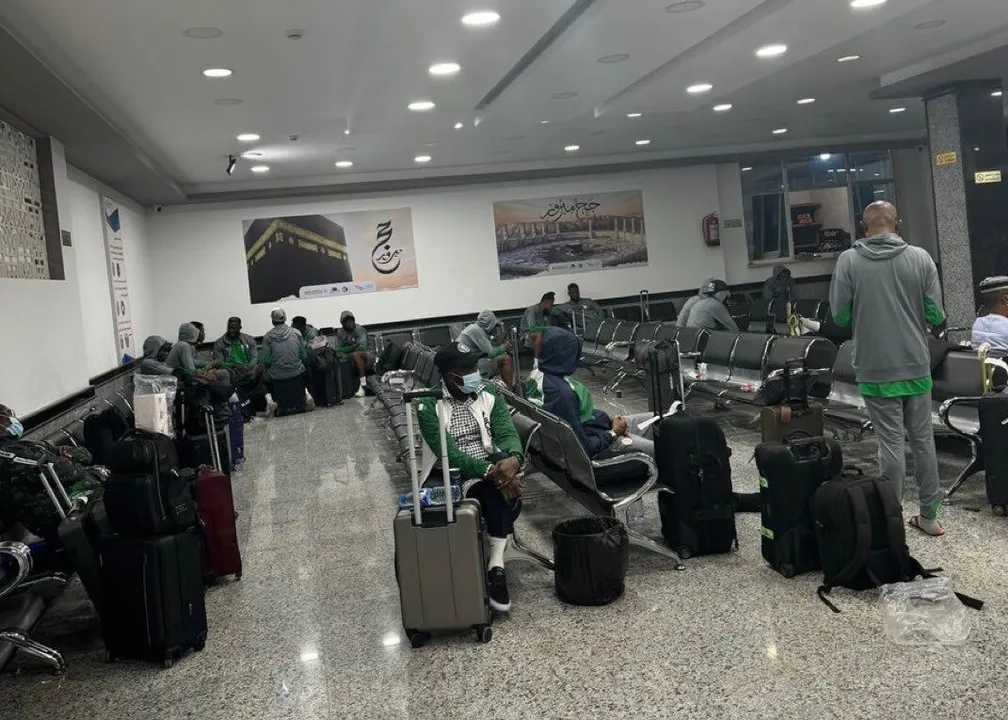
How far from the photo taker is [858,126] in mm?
15195

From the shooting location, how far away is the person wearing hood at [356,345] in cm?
1334

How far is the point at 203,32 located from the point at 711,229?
40.5ft

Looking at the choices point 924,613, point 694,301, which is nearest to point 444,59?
point 694,301

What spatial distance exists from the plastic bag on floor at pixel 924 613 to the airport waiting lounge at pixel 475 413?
1 centimetres

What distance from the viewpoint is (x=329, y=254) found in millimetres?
15383

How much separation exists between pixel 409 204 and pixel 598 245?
3544 mm

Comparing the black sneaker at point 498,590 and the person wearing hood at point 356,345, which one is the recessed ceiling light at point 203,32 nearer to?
the black sneaker at point 498,590

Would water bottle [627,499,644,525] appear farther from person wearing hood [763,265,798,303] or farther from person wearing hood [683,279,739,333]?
person wearing hood [763,265,798,303]

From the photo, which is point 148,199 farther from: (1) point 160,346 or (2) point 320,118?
(2) point 320,118

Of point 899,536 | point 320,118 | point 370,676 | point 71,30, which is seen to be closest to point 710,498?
point 899,536

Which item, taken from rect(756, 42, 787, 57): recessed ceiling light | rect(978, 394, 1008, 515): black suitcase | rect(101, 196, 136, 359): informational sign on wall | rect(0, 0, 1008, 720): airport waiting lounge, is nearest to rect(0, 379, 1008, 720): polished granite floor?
rect(0, 0, 1008, 720): airport waiting lounge

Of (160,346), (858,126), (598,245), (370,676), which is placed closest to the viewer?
(370,676)

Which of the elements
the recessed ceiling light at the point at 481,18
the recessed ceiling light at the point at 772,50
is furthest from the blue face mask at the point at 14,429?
the recessed ceiling light at the point at 772,50

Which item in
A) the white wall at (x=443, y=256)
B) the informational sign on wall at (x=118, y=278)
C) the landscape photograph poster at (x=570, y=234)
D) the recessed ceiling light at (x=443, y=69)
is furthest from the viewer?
the landscape photograph poster at (x=570, y=234)
